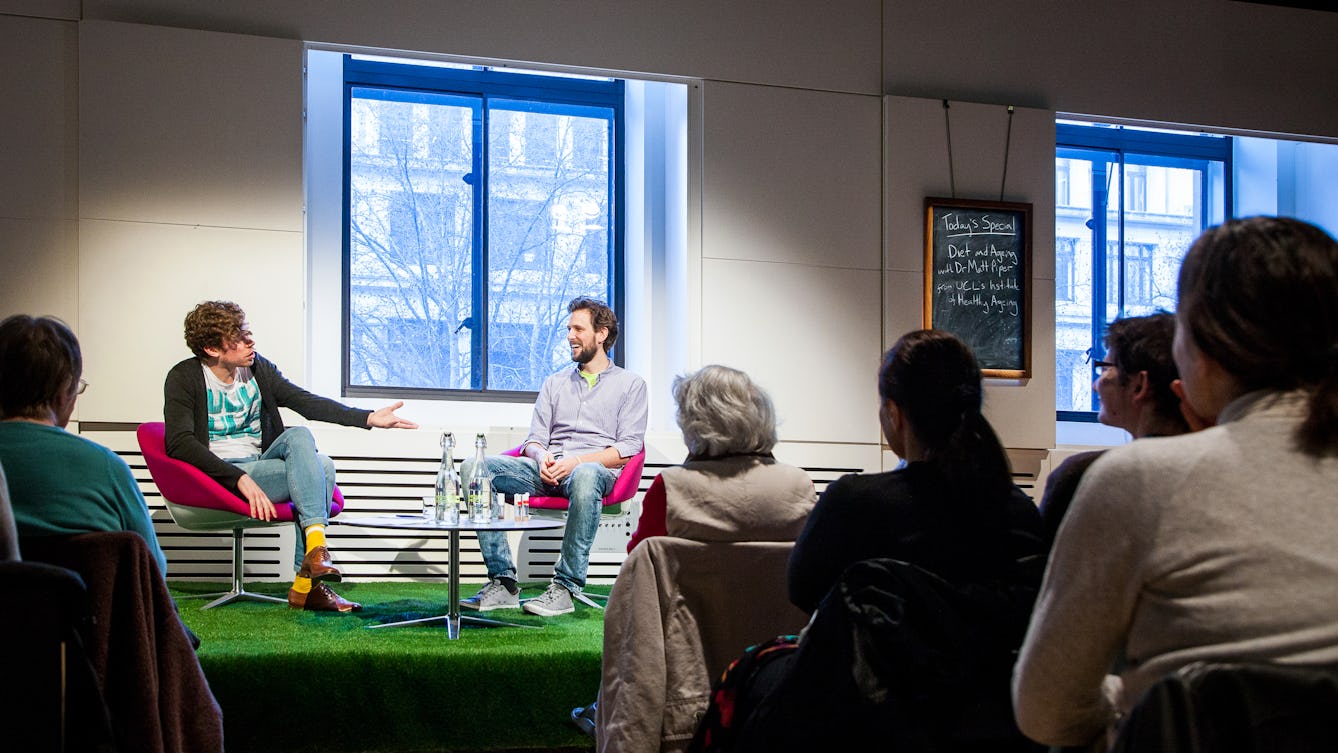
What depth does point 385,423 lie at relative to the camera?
486 cm

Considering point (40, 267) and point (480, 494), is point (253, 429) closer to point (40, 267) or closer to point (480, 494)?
point (480, 494)

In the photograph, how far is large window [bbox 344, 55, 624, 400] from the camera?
252 inches

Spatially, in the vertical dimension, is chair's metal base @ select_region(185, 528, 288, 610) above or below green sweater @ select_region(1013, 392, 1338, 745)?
below

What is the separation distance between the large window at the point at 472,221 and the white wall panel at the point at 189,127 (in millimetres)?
935

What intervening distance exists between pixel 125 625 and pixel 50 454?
1.53ft

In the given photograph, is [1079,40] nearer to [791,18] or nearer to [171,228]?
[791,18]

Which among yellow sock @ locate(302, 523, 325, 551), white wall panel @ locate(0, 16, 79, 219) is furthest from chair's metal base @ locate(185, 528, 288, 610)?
white wall panel @ locate(0, 16, 79, 219)

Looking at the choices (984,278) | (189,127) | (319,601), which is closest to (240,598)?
(319,601)

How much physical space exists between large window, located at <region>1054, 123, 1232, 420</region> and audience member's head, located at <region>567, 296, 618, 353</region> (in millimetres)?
3121

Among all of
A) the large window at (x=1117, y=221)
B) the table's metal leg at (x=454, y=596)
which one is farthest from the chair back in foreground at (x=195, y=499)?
the large window at (x=1117, y=221)

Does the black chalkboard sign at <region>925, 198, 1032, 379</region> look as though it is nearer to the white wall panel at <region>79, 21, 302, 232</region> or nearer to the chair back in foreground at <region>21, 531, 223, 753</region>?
the white wall panel at <region>79, 21, 302, 232</region>

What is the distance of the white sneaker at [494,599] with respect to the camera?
4.68 m

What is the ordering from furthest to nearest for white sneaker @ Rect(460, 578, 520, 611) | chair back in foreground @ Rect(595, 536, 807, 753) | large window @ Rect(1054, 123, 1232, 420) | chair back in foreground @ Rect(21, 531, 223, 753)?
large window @ Rect(1054, 123, 1232, 420), white sneaker @ Rect(460, 578, 520, 611), chair back in foreground @ Rect(595, 536, 807, 753), chair back in foreground @ Rect(21, 531, 223, 753)

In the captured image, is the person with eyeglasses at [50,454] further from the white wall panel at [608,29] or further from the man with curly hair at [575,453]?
the white wall panel at [608,29]
